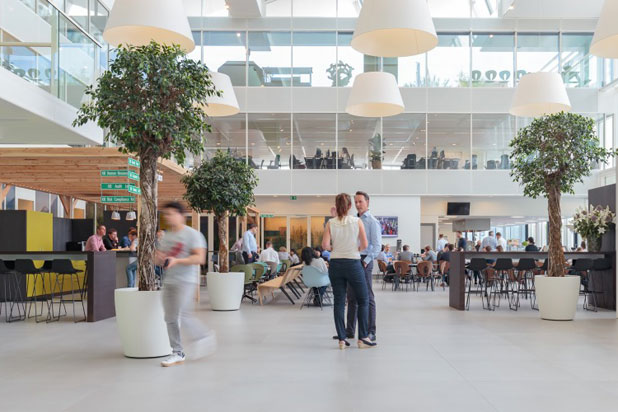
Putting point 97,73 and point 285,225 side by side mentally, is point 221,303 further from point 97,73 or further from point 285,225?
point 285,225

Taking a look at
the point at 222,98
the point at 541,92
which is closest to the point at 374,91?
the point at 222,98

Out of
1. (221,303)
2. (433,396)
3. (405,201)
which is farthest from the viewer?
(405,201)

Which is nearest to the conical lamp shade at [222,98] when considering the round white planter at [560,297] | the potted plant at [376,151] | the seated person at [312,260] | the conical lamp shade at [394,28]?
the seated person at [312,260]

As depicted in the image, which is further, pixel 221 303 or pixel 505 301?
pixel 505 301

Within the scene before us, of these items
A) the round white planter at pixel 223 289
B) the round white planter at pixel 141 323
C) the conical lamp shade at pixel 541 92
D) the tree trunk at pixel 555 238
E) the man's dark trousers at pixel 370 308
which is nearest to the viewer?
the round white planter at pixel 141 323

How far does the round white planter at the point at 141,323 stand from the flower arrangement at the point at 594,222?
26.5ft

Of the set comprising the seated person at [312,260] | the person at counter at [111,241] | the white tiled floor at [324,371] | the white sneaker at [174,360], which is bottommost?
the white tiled floor at [324,371]

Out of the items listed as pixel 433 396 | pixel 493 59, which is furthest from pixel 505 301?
pixel 493 59

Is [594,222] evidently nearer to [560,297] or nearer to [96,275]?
[560,297]

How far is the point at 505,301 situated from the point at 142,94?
347 inches

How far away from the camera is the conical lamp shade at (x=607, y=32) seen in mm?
6332

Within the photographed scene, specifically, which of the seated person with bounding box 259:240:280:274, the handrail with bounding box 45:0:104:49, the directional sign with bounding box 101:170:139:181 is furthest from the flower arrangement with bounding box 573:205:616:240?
the handrail with bounding box 45:0:104:49

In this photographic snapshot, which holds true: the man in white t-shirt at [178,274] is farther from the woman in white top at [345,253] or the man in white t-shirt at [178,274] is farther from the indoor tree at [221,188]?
the indoor tree at [221,188]

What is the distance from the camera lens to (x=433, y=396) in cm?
447
